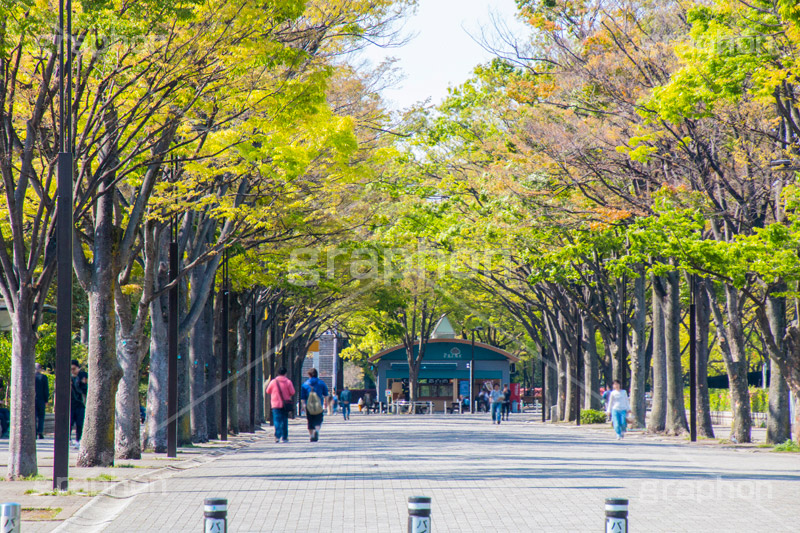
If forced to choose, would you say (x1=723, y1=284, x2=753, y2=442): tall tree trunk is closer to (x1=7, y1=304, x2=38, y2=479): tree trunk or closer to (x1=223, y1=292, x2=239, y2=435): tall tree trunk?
(x1=223, y1=292, x2=239, y2=435): tall tree trunk

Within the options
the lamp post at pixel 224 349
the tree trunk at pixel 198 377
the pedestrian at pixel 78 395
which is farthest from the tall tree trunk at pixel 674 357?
the pedestrian at pixel 78 395

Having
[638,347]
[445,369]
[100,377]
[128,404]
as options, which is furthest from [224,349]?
[445,369]

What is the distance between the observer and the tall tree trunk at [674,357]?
27469 mm

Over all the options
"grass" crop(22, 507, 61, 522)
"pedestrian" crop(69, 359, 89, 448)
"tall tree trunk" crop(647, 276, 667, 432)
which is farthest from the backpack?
"tall tree trunk" crop(647, 276, 667, 432)

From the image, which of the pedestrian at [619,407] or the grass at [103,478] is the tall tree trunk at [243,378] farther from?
the grass at [103,478]

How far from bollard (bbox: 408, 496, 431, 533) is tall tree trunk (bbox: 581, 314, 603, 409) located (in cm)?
3277

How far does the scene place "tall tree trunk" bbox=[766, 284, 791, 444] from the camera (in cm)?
2328

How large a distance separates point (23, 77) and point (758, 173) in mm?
13775

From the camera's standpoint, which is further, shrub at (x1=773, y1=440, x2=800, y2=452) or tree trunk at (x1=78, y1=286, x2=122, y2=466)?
shrub at (x1=773, y1=440, x2=800, y2=452)

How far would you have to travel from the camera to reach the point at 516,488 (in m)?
12.9

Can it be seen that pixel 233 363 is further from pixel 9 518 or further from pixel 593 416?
pixel 9 518

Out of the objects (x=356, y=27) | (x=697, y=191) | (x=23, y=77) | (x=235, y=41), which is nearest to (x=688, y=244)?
(x=697, y=191)

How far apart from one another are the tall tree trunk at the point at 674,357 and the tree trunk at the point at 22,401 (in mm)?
18582

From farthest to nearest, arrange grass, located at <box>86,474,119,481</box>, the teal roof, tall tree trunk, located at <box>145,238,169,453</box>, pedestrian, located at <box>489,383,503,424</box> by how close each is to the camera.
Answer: the teal roof < pedestrian, located at <box>489,383,503,424</box> < tall tree trunk, located at <box>145,238,169,453</box> < grass, located at <box>86,474,119,481</box>
